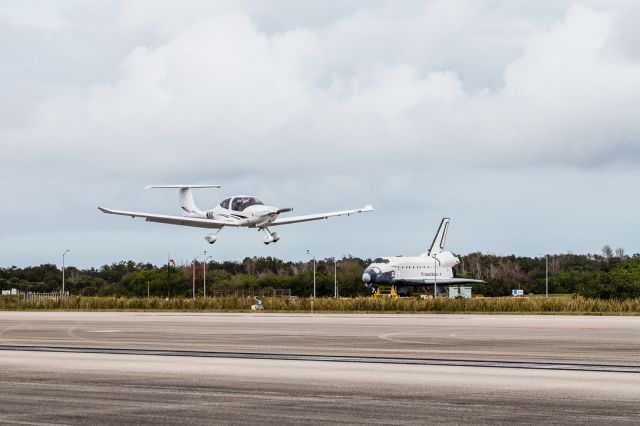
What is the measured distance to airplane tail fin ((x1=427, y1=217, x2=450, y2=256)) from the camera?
159 metres

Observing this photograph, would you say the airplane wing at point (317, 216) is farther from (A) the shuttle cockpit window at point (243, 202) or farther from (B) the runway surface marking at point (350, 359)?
(B) the runway surface marking at point (350, 359)

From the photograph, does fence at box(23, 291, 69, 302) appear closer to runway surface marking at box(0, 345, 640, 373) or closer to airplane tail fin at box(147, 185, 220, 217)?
airplane tail fin at box(147, 185, 220, 217)

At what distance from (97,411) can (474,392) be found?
6.79 metres

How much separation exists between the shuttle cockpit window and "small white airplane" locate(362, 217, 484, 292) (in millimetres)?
50870

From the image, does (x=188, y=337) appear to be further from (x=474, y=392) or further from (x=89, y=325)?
(x=474, y=392)

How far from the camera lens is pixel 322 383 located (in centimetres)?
2042

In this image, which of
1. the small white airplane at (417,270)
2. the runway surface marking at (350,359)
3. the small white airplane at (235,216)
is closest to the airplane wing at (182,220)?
the small white airplane at (235,216)

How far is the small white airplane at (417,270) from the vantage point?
139875mm

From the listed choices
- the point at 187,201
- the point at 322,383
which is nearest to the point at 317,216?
the point at 187,201

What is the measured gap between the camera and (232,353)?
29500 mm

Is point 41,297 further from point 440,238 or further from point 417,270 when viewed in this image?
point 440,238

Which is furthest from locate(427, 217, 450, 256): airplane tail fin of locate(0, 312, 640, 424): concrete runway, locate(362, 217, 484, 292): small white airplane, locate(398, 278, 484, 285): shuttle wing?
locate(0, 312, 640, 424): concrete runway

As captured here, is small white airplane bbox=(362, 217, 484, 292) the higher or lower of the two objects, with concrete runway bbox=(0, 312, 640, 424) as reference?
higher

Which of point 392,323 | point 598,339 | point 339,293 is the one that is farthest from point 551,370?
point 339,293
